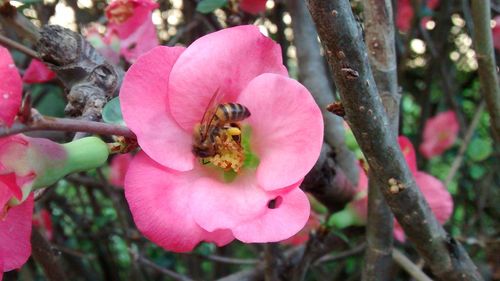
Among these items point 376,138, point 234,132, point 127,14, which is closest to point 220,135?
point 234,132

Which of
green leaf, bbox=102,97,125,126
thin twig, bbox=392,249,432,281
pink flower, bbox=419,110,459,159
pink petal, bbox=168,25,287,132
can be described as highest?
pink petal, bbox=168,25,287,132

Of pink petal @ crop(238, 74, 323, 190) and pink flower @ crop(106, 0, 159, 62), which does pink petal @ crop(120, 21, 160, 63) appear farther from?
pink petal @ crop(238, 74, 323, 190)

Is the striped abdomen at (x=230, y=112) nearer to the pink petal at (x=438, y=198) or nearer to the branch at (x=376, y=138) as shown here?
the branch at (x=376, y=138)

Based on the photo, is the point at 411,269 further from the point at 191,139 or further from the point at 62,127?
the point at 62,127

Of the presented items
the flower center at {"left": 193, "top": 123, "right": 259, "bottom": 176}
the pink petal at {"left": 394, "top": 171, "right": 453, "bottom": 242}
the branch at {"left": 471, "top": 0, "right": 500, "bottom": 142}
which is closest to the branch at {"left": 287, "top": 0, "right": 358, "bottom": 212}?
the pink petal at {"left": 394, "top": 171, "right": 453, "bottom": 242}

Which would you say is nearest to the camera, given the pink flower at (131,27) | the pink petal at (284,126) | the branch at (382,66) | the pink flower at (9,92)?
the pink flower at (9,92)

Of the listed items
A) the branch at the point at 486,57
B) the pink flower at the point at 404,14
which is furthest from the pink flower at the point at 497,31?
the branch at the point at 486,57
